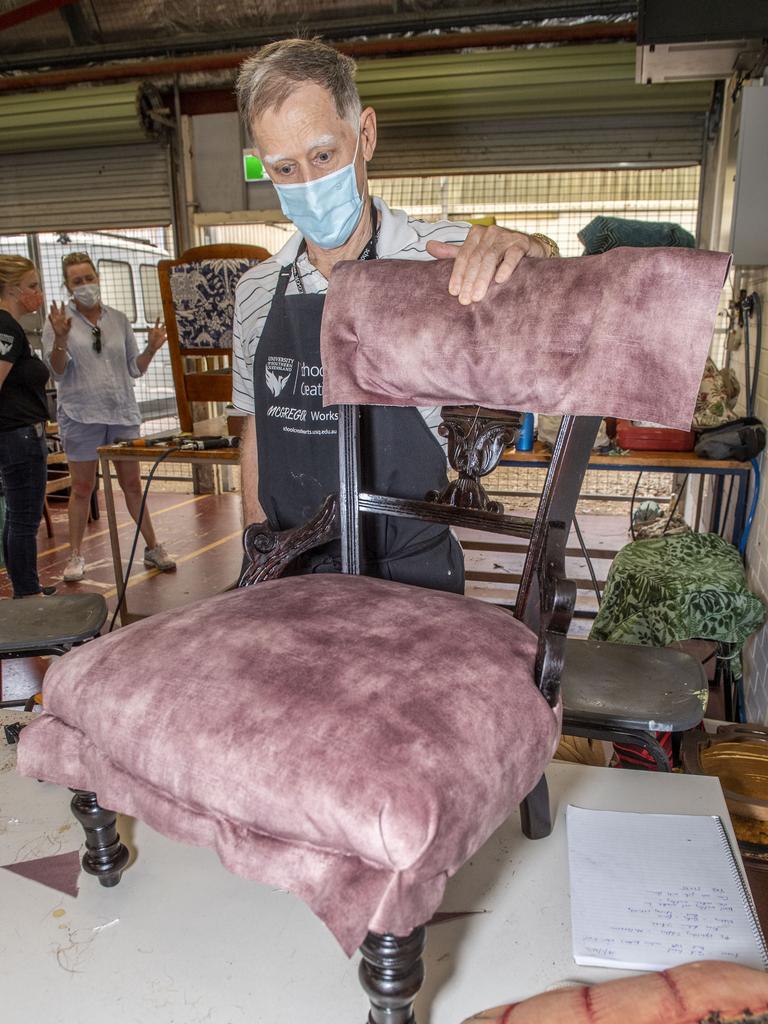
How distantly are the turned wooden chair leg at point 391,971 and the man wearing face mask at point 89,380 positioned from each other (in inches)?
127

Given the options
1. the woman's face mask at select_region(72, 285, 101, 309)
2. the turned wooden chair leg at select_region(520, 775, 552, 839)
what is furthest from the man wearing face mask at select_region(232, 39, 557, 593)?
the woman's face mask at select_region(72, 285, 101, 309)

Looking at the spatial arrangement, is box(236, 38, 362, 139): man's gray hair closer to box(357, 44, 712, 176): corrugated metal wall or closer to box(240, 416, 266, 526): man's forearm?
box(240, 416, 266, 526): man's forearm

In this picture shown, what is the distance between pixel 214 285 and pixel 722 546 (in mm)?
2020

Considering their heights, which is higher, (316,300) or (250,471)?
(316,300)

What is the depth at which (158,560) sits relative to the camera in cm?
395

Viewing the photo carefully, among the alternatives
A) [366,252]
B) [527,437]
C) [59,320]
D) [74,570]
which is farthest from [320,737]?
[74,570]

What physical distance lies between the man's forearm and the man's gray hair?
63 cm

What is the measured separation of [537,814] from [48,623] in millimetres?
1079

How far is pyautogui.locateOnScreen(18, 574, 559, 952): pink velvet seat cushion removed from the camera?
67cm

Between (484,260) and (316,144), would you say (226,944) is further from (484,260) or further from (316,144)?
(316,144)

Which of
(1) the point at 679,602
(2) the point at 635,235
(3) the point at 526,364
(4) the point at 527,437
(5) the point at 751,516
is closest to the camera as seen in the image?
(3) the point at 526,364

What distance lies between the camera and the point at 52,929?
3.20ft

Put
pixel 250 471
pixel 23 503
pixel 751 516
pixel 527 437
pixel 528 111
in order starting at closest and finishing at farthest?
1. pixel 250 471
2. pixel 751 516
3. pixel 527 437
4. pixel 23 503
5. pixel 528 111

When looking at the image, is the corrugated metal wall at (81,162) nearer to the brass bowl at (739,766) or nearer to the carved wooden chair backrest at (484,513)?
the carved wooden chair backrest at (484,513)
